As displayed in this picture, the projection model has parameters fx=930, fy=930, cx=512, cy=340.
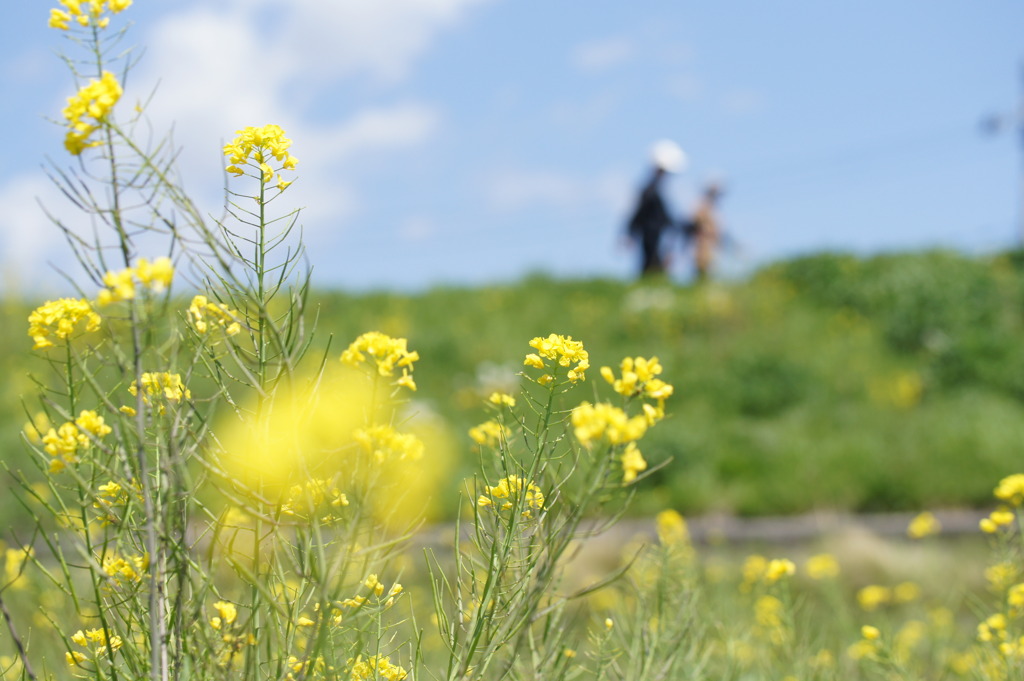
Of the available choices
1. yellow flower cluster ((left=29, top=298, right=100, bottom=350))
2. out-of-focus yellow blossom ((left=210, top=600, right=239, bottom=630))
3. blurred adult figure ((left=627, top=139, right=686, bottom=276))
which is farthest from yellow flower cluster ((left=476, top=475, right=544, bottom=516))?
blurred adult figure ((left=627, top=139, right=686, bottom=276))

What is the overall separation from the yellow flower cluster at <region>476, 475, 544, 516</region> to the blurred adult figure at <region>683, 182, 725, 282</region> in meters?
10.1

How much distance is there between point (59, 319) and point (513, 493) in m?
0.75

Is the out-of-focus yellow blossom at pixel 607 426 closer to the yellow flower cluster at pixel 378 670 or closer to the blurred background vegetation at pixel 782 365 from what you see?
the yellow flower cluster at pixel 378 670

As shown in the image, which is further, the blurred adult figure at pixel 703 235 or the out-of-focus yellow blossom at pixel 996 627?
the blurred adult figure at pixel 703 235

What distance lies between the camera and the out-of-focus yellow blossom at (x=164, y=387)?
1364 millimetres

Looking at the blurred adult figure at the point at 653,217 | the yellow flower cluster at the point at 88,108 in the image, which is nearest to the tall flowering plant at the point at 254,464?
the yellow flower cluster at the point at 88,108

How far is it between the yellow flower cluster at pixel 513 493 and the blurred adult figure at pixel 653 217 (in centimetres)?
976

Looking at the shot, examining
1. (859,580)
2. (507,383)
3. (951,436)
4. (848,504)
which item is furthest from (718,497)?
(507,383)

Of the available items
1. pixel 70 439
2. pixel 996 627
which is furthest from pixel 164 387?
pixel 996 627

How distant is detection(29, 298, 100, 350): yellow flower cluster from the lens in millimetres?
1374

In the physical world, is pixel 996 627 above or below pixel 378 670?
below

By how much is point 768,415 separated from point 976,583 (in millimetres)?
2800

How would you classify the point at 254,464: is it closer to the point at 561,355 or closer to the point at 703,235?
the point at 561,355

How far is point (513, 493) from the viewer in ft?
5.01
